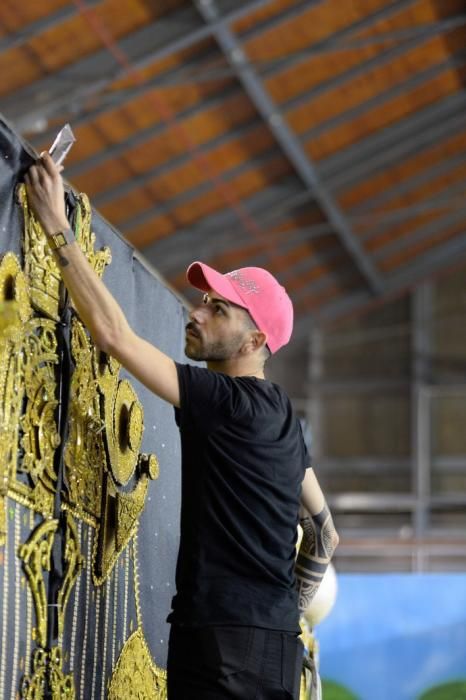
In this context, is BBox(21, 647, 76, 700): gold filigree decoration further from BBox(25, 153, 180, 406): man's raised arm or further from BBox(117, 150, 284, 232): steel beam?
BBox(117, 150, 284, 232): steel beam

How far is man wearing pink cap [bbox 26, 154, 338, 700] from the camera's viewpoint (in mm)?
2113

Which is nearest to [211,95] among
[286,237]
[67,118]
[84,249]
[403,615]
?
[67,118]

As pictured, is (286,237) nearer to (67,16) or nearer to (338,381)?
A: (338,381)

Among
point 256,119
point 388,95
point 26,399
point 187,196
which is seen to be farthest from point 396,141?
point 26,399

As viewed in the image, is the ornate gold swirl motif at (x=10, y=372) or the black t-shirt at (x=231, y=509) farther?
the black t-shirt at (x=231, y=509)

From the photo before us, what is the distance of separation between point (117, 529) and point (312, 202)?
410 inches

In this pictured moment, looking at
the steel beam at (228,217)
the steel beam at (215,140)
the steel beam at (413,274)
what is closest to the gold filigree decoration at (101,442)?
the steel beam at (215,140)

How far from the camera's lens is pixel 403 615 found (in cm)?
763

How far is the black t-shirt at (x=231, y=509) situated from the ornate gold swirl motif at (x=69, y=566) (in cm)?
23

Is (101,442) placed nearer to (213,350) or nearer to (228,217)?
(213,350)

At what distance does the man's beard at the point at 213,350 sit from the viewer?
2.37 meters

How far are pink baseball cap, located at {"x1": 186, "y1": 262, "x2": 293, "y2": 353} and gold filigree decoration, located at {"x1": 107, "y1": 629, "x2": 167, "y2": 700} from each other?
2.66 feet

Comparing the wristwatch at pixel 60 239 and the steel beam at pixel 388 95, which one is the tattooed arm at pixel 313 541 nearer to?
the wristwatch at pixel 60 239

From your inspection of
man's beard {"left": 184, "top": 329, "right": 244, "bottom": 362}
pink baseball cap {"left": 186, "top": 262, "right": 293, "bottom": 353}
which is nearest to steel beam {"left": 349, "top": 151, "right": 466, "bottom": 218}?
pink baseball cap {"left": 186, "top": 262, "right": 293, "bottom": 353}
